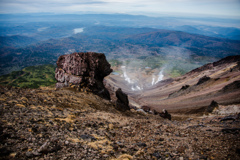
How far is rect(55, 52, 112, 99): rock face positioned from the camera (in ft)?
110

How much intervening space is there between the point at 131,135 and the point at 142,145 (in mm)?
2641

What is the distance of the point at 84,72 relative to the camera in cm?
3569

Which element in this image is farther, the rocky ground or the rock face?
the rock face

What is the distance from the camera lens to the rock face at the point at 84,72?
1319 inches

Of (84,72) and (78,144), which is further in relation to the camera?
(84,72)

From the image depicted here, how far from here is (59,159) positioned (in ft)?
23.1

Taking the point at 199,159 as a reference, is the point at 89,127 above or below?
below

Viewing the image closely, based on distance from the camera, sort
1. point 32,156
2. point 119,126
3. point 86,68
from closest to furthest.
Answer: point 32,156 → point 119,126 → point 86,68

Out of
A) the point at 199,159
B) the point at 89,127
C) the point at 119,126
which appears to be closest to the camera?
the point at 199,159

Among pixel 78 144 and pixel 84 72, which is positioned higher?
pixel 84 72

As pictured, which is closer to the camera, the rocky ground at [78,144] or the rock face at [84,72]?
the rocky ground at [78,144]

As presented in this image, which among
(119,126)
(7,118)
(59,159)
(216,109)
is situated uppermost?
(7,118)

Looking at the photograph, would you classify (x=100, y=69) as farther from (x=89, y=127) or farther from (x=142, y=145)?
(x=142, y=145)

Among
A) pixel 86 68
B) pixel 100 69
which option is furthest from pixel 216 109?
pixel 86 68
